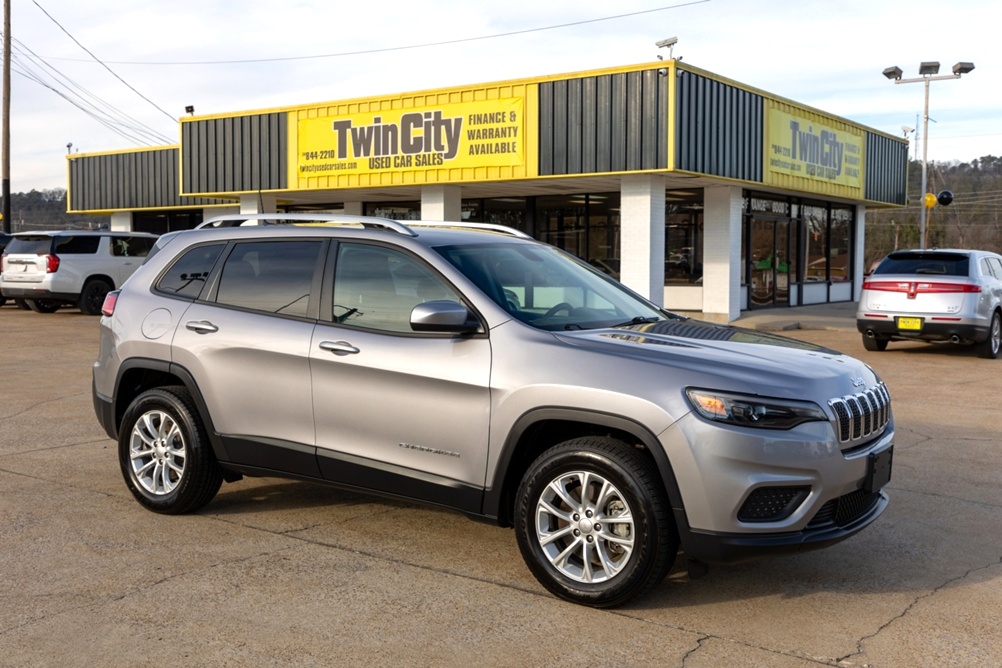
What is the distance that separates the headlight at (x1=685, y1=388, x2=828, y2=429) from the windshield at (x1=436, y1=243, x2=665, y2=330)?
98 centimetres

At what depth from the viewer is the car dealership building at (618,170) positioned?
66.9 ft

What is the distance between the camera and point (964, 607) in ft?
15.8

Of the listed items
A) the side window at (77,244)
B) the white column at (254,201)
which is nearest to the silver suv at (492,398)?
the side window at (77,244)

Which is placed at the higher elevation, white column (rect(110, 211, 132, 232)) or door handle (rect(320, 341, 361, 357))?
white column (rect(110, 211, 132, 232))

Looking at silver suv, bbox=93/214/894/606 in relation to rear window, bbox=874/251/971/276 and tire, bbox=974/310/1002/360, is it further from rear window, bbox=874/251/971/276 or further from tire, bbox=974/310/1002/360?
tire, bbox=974/310/1002/360

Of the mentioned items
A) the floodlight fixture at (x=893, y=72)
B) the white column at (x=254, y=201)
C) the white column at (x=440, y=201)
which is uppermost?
the floodlight fixture at (x=893, y=72)

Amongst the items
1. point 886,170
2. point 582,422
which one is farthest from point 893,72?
point 582,422

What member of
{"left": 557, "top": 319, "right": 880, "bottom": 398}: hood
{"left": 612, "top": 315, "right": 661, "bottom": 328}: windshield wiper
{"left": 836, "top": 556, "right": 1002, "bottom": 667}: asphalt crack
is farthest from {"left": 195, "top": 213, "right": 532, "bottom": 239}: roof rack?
{"left": 836, "top": 556, "right": 1002, "bottom": 667}: asphalt crack

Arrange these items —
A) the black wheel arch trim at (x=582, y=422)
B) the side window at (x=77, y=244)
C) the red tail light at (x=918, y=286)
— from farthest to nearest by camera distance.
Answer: the side window at (x=77, y=244) < the red tail light at (x=918, y=286) < the black wheel arch trim at (x=582, y=422)

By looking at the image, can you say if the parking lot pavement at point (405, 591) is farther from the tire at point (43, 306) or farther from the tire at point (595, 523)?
the tire at point (43, 306)

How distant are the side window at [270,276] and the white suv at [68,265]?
17534mm

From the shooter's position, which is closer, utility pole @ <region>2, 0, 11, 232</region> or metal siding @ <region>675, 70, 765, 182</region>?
metal siding @ <region>675, 70, 765, 182</region>

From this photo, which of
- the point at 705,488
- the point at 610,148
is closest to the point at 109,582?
the point at 705,488

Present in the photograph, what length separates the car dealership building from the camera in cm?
2041
